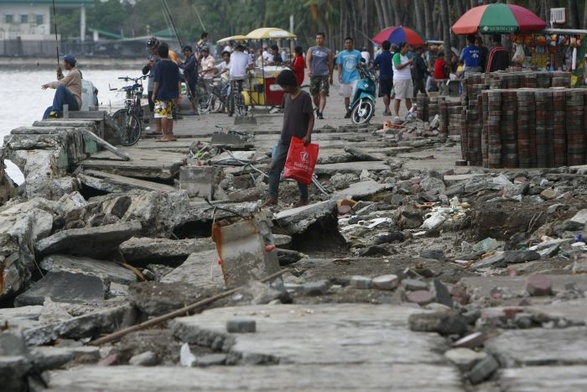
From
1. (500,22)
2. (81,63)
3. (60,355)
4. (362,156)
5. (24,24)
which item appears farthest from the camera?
(24,24)

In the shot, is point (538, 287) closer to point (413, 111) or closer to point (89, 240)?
point (89, 240)

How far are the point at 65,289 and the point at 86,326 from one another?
2816mm

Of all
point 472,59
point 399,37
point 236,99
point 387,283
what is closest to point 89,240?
point 387,283

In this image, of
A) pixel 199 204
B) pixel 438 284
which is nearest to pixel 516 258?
pixel 438 284

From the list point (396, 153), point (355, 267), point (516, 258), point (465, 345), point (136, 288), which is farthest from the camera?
point (396, 153)

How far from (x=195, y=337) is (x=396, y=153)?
12866 mm

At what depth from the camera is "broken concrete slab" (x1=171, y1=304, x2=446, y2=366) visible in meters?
5.76

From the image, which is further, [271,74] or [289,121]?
[271,74]

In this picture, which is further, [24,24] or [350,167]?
[24,24]

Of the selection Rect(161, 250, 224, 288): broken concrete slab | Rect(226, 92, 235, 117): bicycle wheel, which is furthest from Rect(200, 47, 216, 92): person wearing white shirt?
Rect(161, 250, 224, 288): broken concrete slab

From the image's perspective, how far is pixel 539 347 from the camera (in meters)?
5.81

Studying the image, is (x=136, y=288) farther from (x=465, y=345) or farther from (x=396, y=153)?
(x=396, y=153)

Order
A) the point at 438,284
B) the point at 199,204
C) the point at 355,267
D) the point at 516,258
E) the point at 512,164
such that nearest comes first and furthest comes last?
the point at 438,284, the point at 355,267, the point at 516,258, the point at 199,204, the point at 512,164

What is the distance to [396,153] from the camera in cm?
1894
